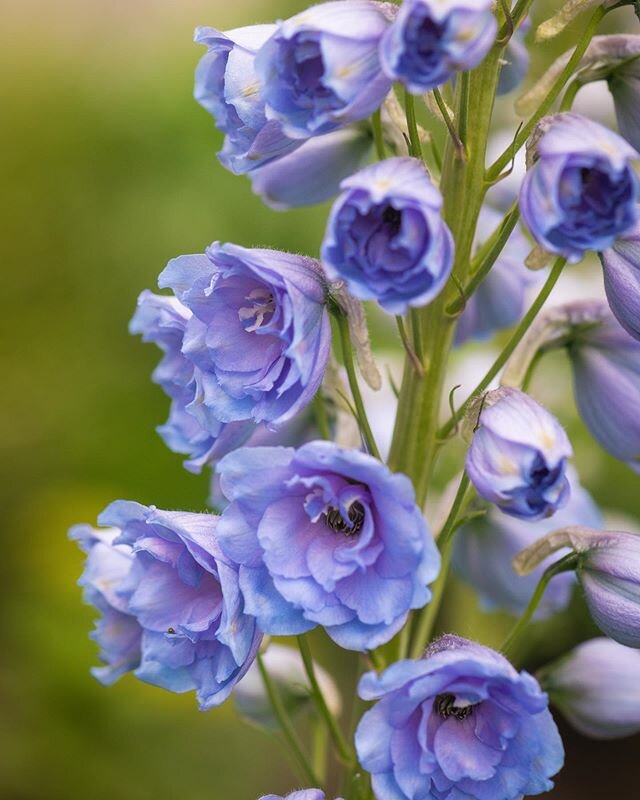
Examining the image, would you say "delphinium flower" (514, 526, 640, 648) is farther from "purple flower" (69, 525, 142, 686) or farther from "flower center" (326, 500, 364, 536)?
"purple flower" (69, 525, 142, 686)

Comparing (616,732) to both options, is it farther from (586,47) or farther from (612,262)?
(586,47)

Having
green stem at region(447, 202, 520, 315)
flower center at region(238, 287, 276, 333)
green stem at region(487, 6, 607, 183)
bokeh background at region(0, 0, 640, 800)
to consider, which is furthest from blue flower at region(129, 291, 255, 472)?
Answer: bokeh background at region(0, 0, 640, 800)

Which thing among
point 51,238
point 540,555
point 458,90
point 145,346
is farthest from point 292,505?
point 51,238

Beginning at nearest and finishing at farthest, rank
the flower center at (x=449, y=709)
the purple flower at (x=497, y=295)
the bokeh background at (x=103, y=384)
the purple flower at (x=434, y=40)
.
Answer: the purple flower at (x=434, y=40) → the flower center at (x=449, y=709) → the purple flower at (x=497, y=295) → the bokeh background at (x=103, y=384)

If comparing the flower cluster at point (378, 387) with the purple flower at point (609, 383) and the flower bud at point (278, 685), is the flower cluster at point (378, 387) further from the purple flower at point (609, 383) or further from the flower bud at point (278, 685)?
the flower bud at point (278, 685)

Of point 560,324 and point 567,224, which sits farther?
point 560,324

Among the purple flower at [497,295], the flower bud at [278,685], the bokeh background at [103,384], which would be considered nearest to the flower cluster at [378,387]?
the purple flower at [497,295]
